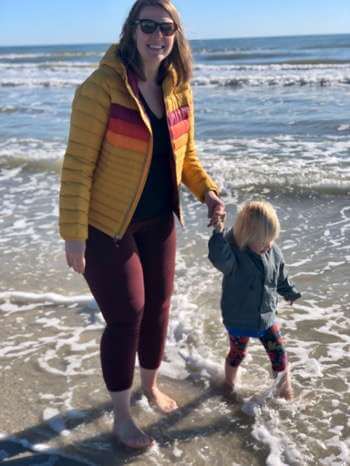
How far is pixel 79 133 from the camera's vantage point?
2760mm

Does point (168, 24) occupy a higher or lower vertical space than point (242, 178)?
higher

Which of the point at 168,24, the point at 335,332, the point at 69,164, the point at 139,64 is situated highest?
the point at 168,24

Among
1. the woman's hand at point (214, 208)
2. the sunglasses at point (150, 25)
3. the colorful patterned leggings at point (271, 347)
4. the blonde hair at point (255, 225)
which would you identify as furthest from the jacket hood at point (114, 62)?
the colorful patterned leggings at point (271, 347)

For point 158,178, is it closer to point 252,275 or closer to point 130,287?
point 130,287

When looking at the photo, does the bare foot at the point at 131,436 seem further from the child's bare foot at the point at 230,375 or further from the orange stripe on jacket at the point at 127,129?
the orange stripe on jacket at the point at 127,129

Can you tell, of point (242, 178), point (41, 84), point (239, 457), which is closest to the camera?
point (239, 457)

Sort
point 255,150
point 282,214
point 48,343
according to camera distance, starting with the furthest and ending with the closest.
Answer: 1. point 255,150
2. point 282,214
3. point 48,343

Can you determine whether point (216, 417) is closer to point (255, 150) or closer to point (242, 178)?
point (242, 178)

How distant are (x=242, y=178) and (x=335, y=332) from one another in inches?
196

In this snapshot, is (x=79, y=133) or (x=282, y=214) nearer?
(x=79, y=133)

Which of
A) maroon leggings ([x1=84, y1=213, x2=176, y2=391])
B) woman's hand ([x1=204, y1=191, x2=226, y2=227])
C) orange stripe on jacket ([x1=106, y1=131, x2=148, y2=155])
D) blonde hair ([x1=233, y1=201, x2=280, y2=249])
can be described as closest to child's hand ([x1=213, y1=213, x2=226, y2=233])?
woman's hand ([x1=204, y1=191, x2=226, y2=227])

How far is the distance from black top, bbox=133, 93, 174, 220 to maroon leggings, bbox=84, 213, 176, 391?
0.07m

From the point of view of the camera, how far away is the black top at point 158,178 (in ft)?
9.72

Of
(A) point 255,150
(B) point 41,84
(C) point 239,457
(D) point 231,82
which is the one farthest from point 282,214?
(B) point 41,84
